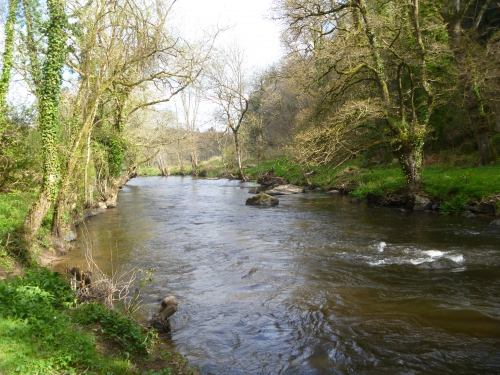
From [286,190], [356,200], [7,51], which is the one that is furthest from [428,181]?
[7,51]

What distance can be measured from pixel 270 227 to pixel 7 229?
9.91m

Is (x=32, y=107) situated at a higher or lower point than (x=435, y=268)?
higher

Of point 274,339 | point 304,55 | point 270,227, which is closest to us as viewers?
point 274,339

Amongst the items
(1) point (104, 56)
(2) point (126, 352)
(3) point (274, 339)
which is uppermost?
(1) point (104, 56)

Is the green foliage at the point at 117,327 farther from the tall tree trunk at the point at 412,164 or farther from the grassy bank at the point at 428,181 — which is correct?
the tall tree trunk at the point at 412,164

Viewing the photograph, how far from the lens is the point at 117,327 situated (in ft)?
19.6

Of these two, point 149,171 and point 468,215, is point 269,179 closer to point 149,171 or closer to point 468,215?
point 468,215

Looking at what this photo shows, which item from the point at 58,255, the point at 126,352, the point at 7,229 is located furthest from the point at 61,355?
the point at 58,255

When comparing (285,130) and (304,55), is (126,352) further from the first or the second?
(285,130)

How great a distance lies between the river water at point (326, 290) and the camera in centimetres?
606

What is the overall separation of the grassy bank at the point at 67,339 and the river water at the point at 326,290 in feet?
3.16

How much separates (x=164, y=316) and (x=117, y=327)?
1276 millimetres

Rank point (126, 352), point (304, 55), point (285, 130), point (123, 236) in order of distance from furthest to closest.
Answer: point (285, 130) < point (304, 55) < point (123, 236) < point (126, 352)

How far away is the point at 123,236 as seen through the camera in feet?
50.8
